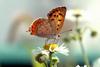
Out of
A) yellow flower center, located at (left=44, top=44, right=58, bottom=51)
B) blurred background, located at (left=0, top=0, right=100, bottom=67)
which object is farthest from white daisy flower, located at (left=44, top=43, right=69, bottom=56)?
blurred background, located at (left=0, top=0, right=100, bottom=67)

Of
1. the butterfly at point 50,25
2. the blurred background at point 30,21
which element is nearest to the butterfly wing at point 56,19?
the butterfly at point 50,25

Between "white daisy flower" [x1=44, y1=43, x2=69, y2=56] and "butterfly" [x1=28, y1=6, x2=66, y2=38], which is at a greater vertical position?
"butterfly" [x1=28, y1=6, x2=66, y2=38]

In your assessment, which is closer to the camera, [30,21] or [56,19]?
[56,19]

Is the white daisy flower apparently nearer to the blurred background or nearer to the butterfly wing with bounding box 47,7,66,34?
the butterfly wing with bounding box 47,7,66,34

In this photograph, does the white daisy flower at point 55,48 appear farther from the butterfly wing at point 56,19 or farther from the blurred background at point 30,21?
the blurred background at point 30,21

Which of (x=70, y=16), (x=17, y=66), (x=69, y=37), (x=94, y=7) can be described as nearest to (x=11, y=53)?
(x=17, y=66)

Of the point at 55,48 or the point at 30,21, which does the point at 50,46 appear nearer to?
the point at 55,48

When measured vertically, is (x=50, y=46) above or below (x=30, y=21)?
below

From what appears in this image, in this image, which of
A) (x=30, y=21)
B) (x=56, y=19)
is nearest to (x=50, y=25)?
(x=56, y=19)
